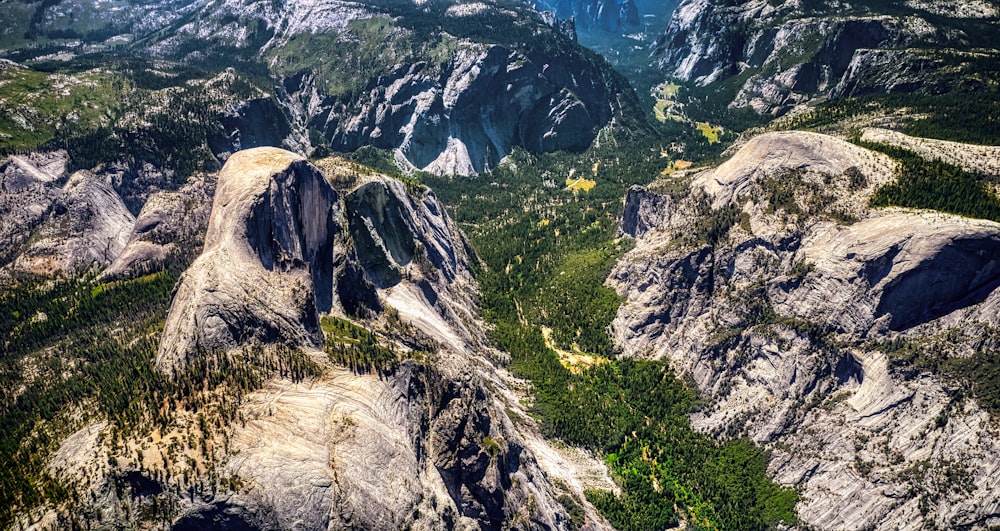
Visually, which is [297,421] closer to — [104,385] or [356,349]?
[356,349]

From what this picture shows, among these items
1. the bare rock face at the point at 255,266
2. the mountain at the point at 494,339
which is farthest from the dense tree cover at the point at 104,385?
the bare rock face at the point at 255,266

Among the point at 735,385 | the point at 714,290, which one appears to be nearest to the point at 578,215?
the point at 714,290

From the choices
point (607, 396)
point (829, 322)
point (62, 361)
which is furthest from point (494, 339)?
point (62, 361)

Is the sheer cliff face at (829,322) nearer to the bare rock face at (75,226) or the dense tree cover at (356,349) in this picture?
the dense tree cover at (356,349)

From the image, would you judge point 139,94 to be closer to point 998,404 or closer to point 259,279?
point 259,279

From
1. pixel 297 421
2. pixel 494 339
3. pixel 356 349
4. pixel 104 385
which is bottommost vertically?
pixel 494 339

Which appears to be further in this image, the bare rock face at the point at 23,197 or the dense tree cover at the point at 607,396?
the bare rock face at the point at 23,197
